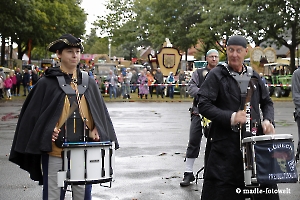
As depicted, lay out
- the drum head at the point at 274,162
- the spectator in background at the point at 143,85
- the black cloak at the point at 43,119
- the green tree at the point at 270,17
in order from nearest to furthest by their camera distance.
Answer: the drum head at the point at 274,162 < the black cloak at the point at 43,119 < the spectator in background at the point at 143,85 < the green tree at the point at 270,17

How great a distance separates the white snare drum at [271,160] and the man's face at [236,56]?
2.44ft

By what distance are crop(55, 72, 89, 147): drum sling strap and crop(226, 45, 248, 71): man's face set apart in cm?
140

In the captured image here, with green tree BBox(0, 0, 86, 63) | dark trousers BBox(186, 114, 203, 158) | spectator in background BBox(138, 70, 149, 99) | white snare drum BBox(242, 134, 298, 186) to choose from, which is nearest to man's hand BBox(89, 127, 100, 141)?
white snare drum BBox(242, 134, 298, 186)

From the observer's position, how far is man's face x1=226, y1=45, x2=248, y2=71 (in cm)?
500

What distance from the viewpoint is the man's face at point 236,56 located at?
4996mm

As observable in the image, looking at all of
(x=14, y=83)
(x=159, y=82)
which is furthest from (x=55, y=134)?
(x=14, y=83)

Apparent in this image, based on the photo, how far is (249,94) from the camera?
16.3 ft

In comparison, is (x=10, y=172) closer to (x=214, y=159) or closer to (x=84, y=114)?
(x=84, y=114)

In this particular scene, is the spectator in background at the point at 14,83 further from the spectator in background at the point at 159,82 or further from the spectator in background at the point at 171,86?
the spectator in background at the point at 171,86

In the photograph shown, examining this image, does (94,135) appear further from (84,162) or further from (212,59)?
(212,59)

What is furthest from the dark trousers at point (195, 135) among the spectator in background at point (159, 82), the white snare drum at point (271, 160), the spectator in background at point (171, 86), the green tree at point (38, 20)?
the green tree at point (38, 20)

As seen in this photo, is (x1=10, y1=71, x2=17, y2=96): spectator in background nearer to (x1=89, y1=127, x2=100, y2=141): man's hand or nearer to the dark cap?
(x1=89, y1=127, x2=100, y2=141): man's hand

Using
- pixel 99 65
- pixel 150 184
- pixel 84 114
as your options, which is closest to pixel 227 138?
pixel 84 114

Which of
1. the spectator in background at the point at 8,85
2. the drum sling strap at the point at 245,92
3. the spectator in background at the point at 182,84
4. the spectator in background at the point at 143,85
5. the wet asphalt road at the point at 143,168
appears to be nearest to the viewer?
the drum sling strap at the point at 245,92
